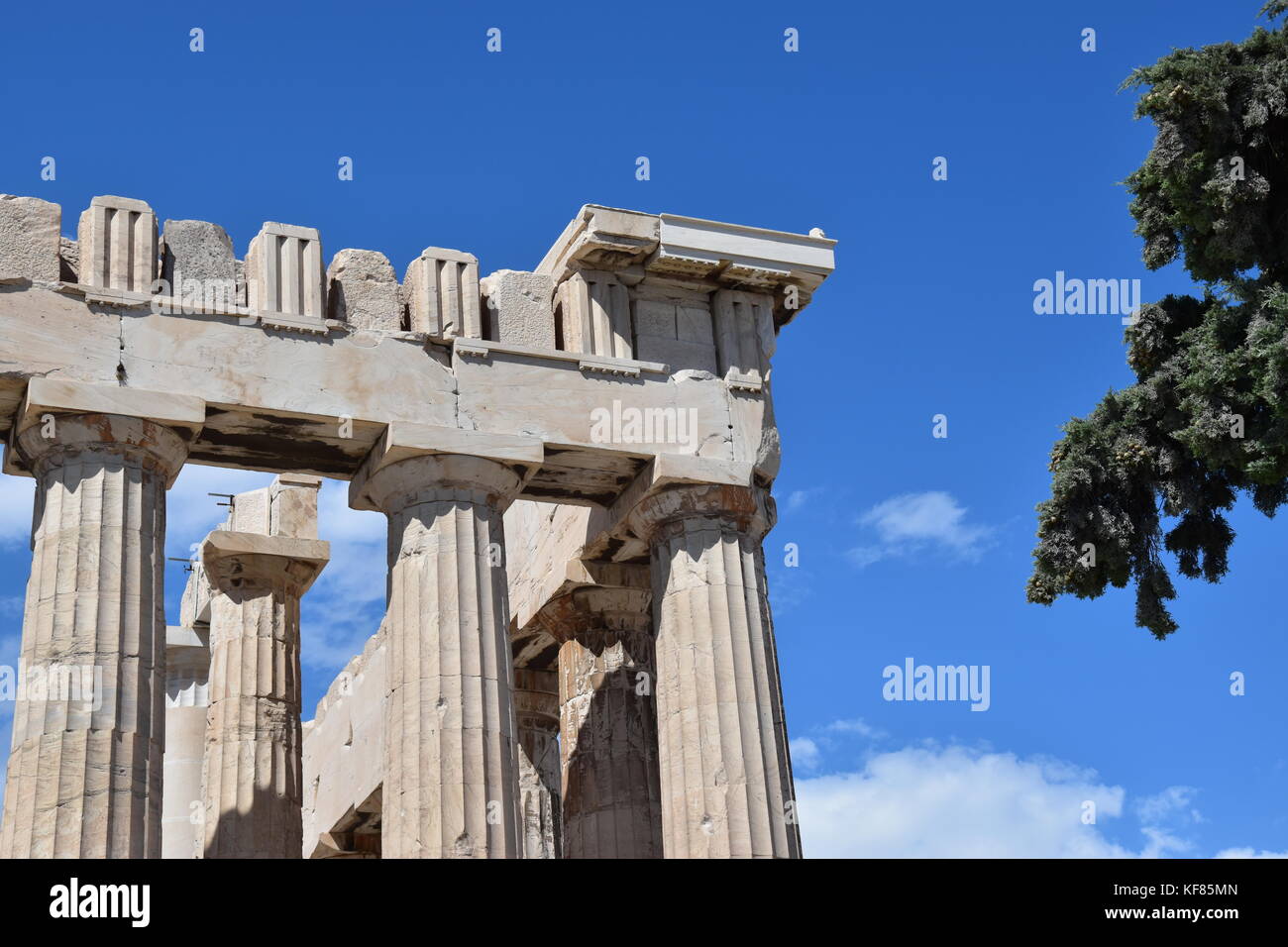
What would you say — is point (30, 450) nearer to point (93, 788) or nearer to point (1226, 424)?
point (93, 788)

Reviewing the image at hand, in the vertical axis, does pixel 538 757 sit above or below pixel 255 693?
below

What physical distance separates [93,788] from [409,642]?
176 inches

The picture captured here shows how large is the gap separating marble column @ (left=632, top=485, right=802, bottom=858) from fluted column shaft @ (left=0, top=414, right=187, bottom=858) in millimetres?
6625

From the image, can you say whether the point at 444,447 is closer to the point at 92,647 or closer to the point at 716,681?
the point at 716,681

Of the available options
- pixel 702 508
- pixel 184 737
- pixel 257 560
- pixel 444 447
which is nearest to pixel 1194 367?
pixel 702 508

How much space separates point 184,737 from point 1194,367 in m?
18.5

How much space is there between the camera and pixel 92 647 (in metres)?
23.1

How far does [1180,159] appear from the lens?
2978cm

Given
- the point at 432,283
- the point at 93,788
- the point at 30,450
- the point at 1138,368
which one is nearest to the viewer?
the point at 93,788

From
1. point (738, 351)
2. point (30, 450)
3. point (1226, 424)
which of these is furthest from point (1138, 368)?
point (30, 450)

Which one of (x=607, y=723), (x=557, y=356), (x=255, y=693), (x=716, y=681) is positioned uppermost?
(x=557, y=356)

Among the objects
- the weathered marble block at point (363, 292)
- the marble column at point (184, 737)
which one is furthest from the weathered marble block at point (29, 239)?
the marble column at point (184, 737)

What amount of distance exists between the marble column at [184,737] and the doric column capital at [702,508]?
382 inches

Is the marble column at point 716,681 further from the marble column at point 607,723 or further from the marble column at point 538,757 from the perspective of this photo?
the marble column at point 538,757
